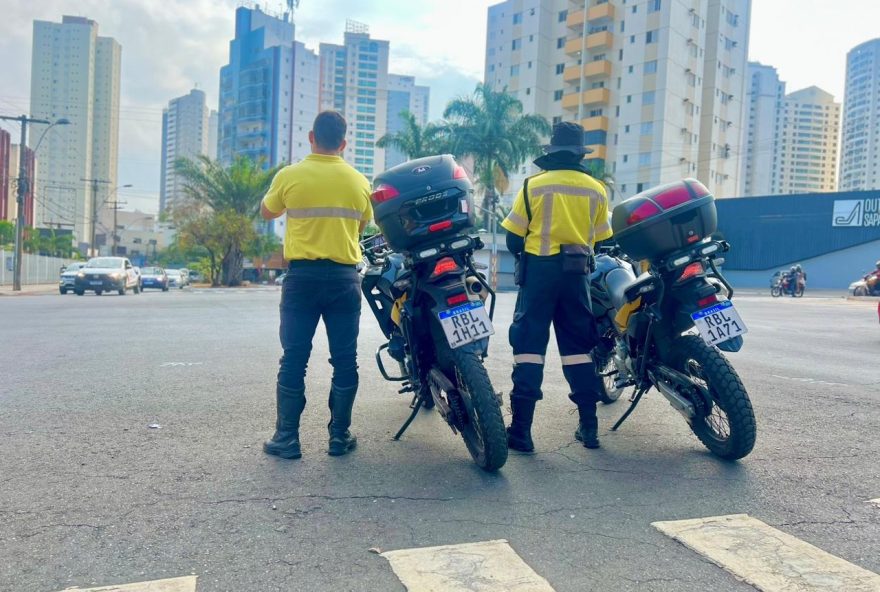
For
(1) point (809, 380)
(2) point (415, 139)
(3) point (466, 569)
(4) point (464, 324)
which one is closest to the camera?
(3) point (466, 569)

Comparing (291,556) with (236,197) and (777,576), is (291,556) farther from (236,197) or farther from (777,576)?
(236,197)

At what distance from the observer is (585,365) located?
438cm

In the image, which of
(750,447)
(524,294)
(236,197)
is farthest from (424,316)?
(236,197)

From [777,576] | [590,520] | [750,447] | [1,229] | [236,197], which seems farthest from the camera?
[1,229]

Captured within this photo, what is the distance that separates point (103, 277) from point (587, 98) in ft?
173

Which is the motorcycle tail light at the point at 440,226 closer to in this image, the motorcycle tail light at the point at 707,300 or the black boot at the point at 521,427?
the black boot at the point at 521,427

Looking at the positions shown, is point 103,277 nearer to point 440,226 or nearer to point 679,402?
point 440,226

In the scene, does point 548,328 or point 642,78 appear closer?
point 548,328

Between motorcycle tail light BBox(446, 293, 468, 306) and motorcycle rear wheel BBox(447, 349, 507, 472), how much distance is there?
0.87ft

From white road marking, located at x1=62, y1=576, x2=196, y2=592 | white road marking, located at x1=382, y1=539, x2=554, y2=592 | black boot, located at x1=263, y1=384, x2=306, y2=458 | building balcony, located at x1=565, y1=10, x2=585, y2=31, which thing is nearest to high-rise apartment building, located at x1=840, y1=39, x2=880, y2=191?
building balcony, located at x1=565, y1=10, x2=585, y2=31

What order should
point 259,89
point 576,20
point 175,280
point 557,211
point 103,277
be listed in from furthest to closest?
point 259,89 < point 576,20 < point 175,280 < point 103,277 < point 557,211

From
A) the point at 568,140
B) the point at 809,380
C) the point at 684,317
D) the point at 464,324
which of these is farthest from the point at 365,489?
the point at 809,380

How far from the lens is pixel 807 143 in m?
104

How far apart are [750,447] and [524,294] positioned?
59.4 inches
